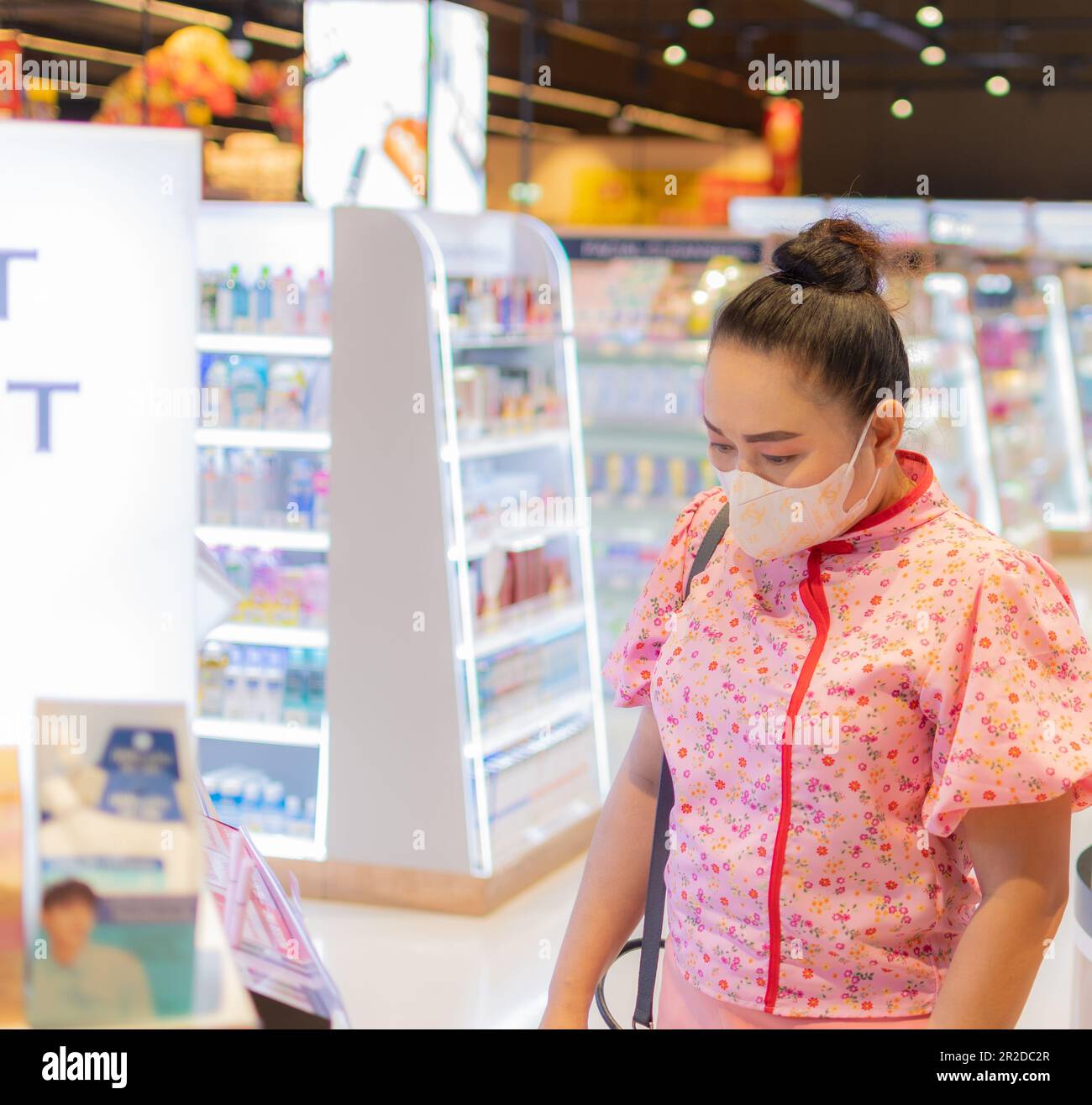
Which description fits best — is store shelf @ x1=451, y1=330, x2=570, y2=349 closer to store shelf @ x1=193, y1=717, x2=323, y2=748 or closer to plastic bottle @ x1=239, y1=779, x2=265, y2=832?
store shelf @ x1=193, y1=717, x2=323, y2=748

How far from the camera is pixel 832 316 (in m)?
1.51

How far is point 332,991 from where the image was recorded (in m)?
1.32

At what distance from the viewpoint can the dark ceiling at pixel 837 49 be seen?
13594 mm

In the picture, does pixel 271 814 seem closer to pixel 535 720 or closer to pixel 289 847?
pixel 289 847

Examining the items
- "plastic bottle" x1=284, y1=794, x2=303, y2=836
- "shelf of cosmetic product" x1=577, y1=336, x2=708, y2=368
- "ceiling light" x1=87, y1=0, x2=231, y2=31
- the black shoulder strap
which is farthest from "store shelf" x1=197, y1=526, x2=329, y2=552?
"ceiling light" x1=87, y1=0, x2=231, y2=31

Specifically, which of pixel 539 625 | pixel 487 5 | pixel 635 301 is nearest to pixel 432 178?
pixel 539 625

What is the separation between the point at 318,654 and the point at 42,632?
3628 mm

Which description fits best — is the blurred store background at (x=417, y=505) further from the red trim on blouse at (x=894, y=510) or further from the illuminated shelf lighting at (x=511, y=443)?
the red trim on blouse at (x=894, y=510)

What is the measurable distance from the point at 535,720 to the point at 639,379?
3067 mm

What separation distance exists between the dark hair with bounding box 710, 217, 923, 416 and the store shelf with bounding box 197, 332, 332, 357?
11.6 ft

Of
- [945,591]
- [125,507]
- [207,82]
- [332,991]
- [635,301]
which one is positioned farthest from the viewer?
[207,82]

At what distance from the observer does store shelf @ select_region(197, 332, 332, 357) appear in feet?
16.4

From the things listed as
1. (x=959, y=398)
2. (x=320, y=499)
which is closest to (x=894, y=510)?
(x=320, y=499)
